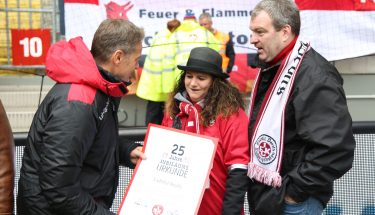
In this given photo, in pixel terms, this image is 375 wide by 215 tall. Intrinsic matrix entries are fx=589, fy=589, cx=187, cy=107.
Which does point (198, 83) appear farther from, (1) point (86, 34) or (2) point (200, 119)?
(1) point (86, 34)

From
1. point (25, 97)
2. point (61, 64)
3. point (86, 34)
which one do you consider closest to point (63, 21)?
point (86, 34)

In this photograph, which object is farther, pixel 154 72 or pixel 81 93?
pixel 154 72

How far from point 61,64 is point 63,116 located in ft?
0.87

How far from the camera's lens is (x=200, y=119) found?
10.3ft

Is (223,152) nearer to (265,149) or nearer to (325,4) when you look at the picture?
(265,149)

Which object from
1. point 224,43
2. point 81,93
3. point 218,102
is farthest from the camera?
point 224,43

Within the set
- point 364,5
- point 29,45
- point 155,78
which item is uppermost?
point 364,5

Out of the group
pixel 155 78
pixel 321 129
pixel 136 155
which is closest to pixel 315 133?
pixel 321 129

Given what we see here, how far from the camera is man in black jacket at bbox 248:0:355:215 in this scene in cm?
271

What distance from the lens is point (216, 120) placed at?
309cm

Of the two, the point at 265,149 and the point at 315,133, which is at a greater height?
the point at 315,133

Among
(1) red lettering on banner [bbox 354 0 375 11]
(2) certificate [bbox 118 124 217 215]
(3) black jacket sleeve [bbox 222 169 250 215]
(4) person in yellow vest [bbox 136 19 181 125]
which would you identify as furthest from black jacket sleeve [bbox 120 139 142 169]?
(1) red lettering on banner [bbox 354 0 375 11]

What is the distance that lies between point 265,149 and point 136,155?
68 cm

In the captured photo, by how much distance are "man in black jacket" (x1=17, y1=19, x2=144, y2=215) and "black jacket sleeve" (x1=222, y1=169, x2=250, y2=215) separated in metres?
0.60
